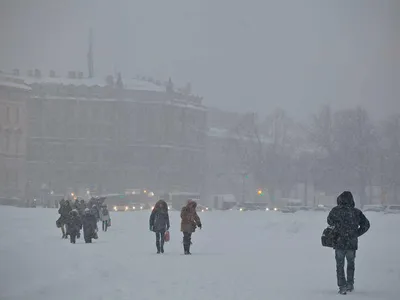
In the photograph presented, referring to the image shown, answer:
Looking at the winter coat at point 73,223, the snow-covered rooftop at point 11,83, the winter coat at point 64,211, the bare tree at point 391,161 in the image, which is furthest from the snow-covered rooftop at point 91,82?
the winter coat at point 73,223

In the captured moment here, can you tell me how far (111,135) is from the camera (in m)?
128

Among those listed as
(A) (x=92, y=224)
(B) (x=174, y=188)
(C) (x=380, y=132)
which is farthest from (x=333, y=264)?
(B) (x=174, y=188)

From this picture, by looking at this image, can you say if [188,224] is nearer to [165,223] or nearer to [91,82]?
[165,223]

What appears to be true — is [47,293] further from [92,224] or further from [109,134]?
[109,134]

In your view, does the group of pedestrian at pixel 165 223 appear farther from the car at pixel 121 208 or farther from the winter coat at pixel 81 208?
the car at pixel 121 208

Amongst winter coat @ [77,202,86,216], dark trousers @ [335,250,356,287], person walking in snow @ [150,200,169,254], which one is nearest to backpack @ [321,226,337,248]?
dark trousers @ [335,250,356,287]

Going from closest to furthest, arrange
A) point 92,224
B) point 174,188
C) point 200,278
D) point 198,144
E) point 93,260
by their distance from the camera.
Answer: point 200,278
point 93,260
point 92,224
point 174,188
point 198,144

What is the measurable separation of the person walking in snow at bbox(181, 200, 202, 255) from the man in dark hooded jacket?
8908 mm

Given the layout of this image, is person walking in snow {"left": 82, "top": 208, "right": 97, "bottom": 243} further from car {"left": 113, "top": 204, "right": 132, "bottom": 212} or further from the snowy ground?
car {"left": 113, "top": 204, "right": 132, "bottom": 212}

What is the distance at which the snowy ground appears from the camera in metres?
15.3

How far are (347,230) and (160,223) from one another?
9709 millimetres

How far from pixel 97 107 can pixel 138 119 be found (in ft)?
17.0

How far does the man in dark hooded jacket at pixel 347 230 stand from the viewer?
52.2ft

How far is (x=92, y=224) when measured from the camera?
31.1 m
